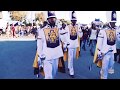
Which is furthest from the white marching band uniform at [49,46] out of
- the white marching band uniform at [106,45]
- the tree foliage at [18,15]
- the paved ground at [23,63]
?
the white marching band uniform at [106,45]

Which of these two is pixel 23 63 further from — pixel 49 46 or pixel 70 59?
pixel 49 46

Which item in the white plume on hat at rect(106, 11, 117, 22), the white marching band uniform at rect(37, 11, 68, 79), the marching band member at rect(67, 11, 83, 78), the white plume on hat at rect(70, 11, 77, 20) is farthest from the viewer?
the marching band member at rect(67, 11, 83, 78)

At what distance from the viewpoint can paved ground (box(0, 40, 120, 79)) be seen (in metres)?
8.59

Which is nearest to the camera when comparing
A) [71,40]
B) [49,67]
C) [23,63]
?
[49,67]

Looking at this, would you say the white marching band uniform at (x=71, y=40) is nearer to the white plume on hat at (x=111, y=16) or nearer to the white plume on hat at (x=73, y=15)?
the white plume on hat at (x=73, y=15)

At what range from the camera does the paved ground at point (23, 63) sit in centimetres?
859

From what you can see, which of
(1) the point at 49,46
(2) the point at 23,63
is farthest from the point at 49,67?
(2) the point at 23,63

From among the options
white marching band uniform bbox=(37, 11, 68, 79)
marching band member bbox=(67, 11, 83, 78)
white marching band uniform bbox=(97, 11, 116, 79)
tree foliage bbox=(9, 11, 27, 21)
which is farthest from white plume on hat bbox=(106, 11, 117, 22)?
tree foliage bbox=(9, 11, 27, 21)

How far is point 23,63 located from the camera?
9.31 metres

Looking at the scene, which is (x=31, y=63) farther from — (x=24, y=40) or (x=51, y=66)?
(x=51, y=66)

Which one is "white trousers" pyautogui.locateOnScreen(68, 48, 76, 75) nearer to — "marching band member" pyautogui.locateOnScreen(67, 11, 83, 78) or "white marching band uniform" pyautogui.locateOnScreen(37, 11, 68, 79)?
"marching band member" pyautogui.locateOnScreen(67, 11, 83, 78)
